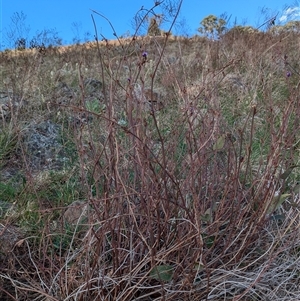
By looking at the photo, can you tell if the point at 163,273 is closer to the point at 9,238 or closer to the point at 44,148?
the point at 9,238

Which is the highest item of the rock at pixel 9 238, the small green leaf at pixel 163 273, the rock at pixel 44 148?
the rock at pixel 44 148

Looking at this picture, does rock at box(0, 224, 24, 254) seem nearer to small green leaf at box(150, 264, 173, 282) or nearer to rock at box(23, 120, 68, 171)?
small green leaf at box(150, 264, 173, 282)

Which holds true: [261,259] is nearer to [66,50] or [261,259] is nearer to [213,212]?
[213,212]

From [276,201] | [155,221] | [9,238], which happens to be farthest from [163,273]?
[9,238]

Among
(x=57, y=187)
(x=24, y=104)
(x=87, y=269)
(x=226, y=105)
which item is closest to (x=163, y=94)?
(x=226, y=105)

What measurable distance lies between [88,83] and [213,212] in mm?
3196

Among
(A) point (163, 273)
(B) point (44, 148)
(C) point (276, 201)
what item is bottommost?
(A) point (163, 273)

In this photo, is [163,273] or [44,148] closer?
[163,273]

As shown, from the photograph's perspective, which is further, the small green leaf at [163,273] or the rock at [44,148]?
the rock at [44,148]

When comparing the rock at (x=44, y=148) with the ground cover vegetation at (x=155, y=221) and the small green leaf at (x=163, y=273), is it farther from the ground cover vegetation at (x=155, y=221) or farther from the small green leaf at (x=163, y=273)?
the small green leaf at (x=163, y=273)

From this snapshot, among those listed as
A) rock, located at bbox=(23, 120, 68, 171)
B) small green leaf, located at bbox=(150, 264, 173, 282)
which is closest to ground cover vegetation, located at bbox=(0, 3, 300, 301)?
small green leaf, located at bbox=(150, 264, 173, 282)

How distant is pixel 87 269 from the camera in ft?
5.23

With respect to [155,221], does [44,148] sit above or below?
above

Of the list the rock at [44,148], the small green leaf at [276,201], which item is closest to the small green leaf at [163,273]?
the small green leaf at [276,201]
